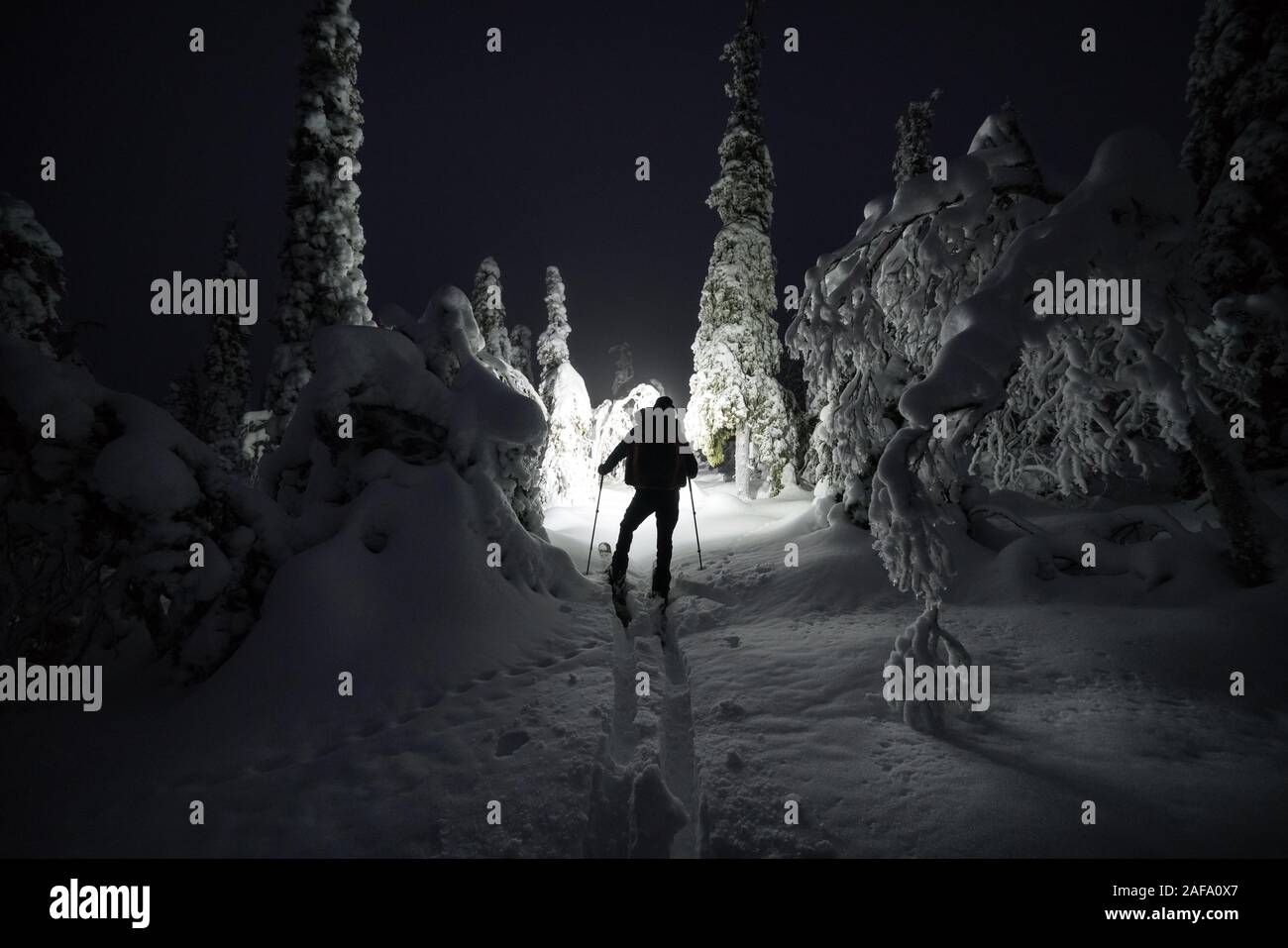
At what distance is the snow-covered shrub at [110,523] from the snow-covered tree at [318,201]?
36.1ft

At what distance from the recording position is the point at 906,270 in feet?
17.8

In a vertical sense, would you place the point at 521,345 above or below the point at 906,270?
above

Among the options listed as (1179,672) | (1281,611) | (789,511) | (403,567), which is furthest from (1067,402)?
(789,511)

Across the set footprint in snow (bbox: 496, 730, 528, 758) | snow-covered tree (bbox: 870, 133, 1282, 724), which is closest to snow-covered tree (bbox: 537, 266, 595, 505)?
footprint in snow (bbox: 496, 730, 528, 758)

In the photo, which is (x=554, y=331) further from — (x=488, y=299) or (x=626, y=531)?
(x=626, y=531)

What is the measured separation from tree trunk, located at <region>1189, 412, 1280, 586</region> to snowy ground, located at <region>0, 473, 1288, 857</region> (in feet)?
1.25

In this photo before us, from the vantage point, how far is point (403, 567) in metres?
5.66

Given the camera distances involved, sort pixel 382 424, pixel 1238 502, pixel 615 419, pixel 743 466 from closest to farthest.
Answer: pixel 1238 502
pixel 382 424
pixel 743 466
pixel 615 419

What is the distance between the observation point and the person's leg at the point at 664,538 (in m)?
7.83

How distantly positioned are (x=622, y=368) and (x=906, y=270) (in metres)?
48.2

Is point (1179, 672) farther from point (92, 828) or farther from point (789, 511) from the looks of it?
point (789, 511)

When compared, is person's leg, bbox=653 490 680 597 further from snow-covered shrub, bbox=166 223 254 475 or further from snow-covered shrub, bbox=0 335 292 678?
snow-covered shrub, bbox=166 223 254 475

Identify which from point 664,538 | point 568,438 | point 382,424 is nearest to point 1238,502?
point 664,538

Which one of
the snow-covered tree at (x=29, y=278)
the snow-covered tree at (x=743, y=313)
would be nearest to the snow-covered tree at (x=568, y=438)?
the snow-covered tree at (x=743, y=313)
